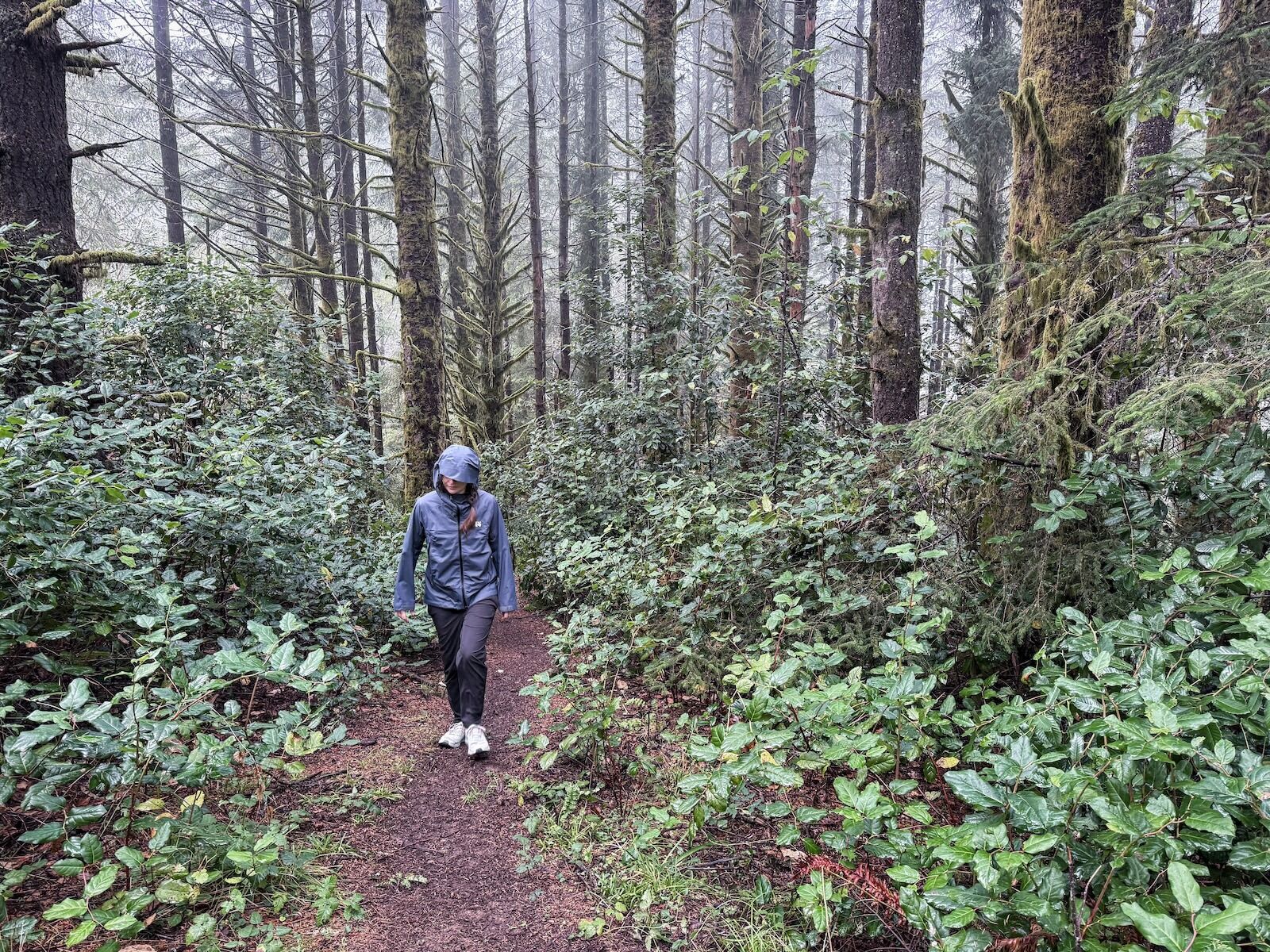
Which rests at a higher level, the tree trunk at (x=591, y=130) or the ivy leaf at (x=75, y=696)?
the tree trunk at (x=591, y=130)

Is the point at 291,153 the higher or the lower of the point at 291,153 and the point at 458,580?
→ the higher

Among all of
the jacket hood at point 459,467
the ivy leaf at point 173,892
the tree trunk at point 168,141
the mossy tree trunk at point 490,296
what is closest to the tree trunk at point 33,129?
the jacket hood at point 459,467

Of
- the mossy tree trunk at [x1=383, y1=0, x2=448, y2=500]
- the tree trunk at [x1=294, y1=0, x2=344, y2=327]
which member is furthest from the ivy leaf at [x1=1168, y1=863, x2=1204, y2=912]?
the tree trunk at [x1=294, y1=0, x2=344, y2=327]

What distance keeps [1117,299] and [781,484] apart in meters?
3.10

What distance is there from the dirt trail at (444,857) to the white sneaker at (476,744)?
60 millimetres

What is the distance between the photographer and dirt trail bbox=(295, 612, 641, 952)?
2730 millimetres

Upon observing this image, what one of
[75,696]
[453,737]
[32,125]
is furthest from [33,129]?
[453,737]

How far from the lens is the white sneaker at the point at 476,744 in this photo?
433cm

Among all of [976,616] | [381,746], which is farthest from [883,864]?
[381,746]

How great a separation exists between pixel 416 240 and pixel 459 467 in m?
4.86

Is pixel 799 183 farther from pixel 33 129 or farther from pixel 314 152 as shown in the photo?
pixel 314 152

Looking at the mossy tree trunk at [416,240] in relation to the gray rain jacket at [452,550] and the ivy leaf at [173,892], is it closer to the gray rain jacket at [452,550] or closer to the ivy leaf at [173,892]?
the gray rain jacket at [452,550]

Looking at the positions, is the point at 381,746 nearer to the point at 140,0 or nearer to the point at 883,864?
the point at 883,864

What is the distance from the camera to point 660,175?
29.8 ft
